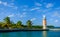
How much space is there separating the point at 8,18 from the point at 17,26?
13.9 metres

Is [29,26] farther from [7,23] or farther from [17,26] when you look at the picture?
[7,23]

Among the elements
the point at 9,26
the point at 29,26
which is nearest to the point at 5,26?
the point at 9,26

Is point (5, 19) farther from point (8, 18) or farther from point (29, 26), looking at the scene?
point (29, 26)

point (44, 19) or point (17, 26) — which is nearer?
point (17, 26)

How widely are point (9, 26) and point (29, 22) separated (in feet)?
47.1

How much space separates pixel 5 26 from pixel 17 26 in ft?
35.3

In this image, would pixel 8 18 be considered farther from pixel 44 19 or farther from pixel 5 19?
pixel 44 19

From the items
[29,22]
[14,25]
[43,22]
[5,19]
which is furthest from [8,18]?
[43,22]

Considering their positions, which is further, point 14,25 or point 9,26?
point 14,25

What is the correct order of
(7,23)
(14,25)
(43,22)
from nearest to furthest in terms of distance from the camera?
(7,23)
(14,25)
(43,22)

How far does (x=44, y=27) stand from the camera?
9375 centimetres

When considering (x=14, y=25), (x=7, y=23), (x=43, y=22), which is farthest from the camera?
(x=43, y=22)

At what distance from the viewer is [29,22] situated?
9212cm

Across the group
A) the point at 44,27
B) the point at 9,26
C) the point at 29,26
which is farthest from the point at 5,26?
the point at 44,27
